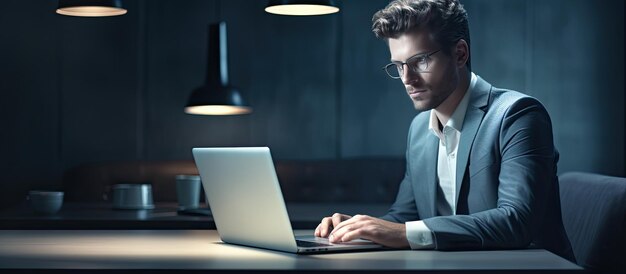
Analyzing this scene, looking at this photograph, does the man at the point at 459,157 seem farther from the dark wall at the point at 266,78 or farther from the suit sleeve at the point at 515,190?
the dark wall at the point at 266,78

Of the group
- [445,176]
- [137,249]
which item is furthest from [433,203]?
[137,249]

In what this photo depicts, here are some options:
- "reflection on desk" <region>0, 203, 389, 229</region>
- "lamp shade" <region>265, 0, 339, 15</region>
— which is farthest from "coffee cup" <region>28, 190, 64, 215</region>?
"lamp shade" <region>265, 0, 339, 15</region>

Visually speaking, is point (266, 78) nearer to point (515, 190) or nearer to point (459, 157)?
point (459, 157)

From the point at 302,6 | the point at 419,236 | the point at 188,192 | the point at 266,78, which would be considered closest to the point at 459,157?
the point at 419,236

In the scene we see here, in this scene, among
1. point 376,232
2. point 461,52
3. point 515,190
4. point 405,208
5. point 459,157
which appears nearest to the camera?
point 376,232

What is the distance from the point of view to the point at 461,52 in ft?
7.88

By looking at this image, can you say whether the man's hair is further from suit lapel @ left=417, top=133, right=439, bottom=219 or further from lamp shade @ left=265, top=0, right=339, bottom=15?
lamp shade @ left=265, top=0, right=339, bottom=15

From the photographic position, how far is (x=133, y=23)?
5.38 meters

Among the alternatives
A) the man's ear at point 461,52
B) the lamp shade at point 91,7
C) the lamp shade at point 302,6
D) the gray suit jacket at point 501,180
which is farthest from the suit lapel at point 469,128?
the lamp shade at point 91,7

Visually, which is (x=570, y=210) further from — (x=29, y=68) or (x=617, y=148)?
(x=29, y=68)

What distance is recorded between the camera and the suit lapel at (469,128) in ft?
7.44

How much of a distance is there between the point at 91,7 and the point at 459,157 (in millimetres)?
2201

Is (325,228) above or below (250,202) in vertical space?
below

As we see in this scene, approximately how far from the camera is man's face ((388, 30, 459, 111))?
2320 mm
